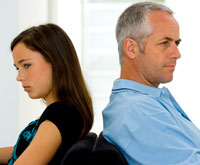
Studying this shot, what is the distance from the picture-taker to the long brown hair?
4.28 ft

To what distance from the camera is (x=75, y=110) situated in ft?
4.13

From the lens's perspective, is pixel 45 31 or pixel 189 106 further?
pixel 189 106

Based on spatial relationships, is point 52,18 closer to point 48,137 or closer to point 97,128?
point 97,128

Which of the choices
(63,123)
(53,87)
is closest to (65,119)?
(63,123)

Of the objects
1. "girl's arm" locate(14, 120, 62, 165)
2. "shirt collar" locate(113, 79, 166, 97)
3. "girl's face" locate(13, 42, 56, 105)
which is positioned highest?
"girl's face" locate(13, 42, 56, 105)

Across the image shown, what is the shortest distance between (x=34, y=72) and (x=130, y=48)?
421 millimetres

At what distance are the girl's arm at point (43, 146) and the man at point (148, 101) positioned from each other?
24 cm

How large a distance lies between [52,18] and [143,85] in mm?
2961

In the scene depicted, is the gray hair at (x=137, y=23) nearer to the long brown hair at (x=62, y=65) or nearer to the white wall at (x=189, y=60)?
the long brown hair at (x=62, y=65)

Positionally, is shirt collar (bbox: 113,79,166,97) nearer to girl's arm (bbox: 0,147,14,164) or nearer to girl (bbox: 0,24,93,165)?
girl (bbox: 0,24,93,165)

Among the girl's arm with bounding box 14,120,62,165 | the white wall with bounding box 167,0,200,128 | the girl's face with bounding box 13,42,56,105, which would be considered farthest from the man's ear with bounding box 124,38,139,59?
the white wall with bounding box 167,0,200,128

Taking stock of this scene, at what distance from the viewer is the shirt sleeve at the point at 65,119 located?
46.0 inches

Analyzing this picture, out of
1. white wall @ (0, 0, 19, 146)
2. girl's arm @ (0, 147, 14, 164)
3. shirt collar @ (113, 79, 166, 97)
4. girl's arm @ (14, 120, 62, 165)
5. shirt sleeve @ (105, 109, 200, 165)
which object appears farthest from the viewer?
white wall @ (0, 0, 19, 146)

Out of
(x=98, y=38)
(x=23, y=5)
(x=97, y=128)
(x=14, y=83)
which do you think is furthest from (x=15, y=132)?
(x=98, y=38)
